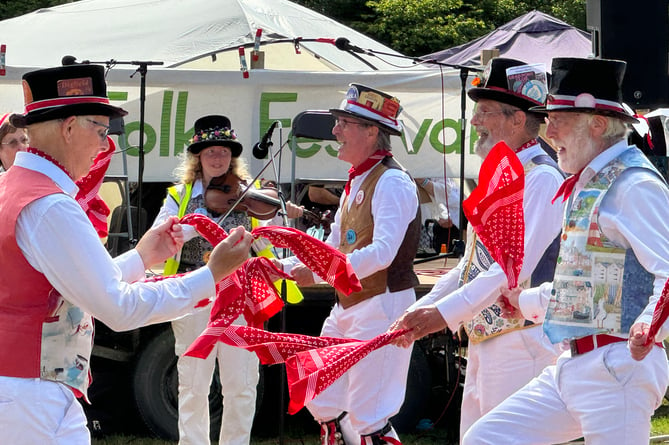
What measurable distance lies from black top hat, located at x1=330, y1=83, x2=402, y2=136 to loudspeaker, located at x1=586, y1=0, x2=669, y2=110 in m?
1.15

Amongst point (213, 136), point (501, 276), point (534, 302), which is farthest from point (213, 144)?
point (534, 302)

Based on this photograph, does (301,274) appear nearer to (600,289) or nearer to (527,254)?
(527,254)

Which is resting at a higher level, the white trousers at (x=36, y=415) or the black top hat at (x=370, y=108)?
the black top hat at (x=370, y=108)

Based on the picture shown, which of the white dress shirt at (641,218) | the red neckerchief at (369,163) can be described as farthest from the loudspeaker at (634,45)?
the white dress shirt at (641,218)

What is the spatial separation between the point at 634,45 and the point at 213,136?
8.44ft

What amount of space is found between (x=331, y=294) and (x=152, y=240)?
3298mm

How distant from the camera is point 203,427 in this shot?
6.69 meters

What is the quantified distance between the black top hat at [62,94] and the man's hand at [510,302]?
1762mm

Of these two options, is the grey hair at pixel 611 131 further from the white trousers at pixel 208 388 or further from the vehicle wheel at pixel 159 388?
the vehicle wheel at pixel 159 388

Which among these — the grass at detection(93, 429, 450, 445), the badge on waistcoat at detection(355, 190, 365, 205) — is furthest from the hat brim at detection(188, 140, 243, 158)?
the grass at detection(93, 429, 450, 445)

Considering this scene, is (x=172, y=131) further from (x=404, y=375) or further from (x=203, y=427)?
(x=404, y=375)

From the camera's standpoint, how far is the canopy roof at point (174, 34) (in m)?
9.62

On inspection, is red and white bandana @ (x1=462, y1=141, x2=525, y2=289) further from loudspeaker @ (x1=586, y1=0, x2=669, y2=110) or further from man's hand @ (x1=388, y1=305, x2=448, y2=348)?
loudspeaker @ (x1=586, y1=0, x2=669, y2=110)

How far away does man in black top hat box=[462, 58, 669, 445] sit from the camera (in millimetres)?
3752
